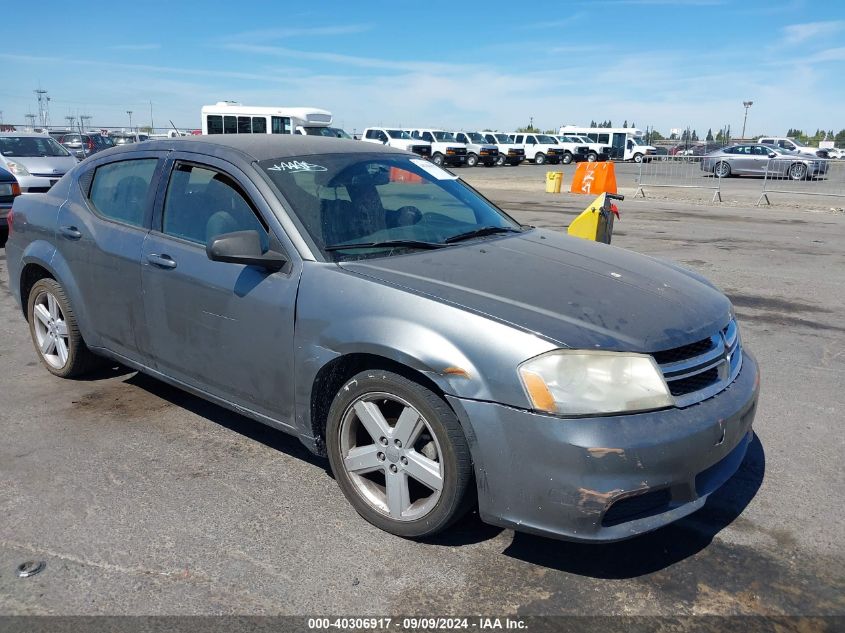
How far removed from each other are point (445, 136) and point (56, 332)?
4203 centimetres

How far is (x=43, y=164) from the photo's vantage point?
44.9 feet

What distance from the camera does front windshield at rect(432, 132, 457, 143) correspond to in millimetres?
44787

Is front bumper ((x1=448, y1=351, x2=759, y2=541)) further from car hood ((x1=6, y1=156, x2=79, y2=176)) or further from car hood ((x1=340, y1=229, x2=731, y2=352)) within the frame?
car hood ((x1=6, y1=156, x2=79, y2=176))

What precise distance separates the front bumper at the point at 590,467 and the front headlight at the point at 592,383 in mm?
43

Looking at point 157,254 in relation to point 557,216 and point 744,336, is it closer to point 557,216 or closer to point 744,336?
point 744,336

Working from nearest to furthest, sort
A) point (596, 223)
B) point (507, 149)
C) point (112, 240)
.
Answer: point (112, 240)
point (596, 223)
point (507, 149)

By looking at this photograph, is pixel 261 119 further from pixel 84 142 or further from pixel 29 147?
pixel 29 147

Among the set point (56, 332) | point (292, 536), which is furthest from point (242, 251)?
point (56, 332)

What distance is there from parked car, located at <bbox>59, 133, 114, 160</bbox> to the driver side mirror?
2706 cm

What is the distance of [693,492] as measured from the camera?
2844mm

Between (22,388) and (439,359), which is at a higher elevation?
(439,359)

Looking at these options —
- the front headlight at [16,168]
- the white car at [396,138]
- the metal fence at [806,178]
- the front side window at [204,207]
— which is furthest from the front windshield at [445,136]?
the front side window at [204,207]

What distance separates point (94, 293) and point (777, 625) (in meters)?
3.90

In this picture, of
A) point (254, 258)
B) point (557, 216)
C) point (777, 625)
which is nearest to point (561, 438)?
point (777, 625)
